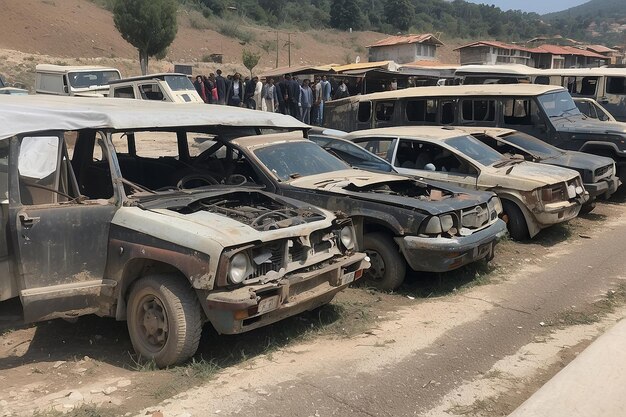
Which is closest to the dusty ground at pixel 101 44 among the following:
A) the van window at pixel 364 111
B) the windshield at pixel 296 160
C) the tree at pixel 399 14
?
the tree at pixel 399 14

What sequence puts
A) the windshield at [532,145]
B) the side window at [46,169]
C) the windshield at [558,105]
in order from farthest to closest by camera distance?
the windshield at [558,105] → the windshield at [532,145] → the side window at [46,169]

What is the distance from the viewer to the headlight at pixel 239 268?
165 inches

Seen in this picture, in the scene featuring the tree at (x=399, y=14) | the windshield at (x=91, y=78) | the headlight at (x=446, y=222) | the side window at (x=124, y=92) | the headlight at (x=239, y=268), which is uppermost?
the tree at (x=399, y=14)

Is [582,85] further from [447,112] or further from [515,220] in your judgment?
[515,220]

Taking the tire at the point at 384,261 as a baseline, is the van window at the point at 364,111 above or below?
above

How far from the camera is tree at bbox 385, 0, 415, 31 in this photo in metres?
105

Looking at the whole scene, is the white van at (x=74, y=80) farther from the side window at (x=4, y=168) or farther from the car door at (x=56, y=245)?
the car door at (x=56, y=245)

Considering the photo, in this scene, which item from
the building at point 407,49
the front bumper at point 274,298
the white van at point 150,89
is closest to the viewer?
the front bumper at point 274,298

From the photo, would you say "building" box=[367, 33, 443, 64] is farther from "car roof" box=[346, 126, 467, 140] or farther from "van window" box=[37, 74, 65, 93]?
"car roof" box=[346, 126, 467, 140]

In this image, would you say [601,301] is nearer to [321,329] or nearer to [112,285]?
[321,329]

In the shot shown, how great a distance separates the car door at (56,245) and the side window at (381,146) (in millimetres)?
4652

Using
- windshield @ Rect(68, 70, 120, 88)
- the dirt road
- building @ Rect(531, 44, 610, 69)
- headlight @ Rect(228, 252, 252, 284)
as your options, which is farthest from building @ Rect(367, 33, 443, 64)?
headlight @ Rect(228, 252, 252, 284)

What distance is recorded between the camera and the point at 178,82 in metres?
16.5

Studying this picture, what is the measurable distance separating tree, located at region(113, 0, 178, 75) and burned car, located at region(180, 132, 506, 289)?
1165 inches
